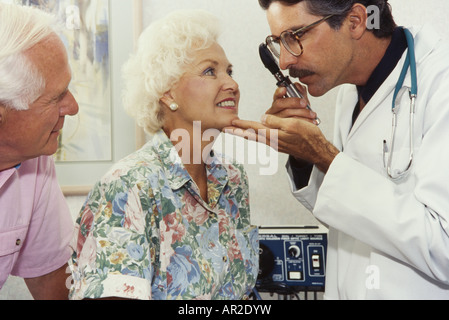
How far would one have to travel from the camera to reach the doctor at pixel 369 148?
1.01 m

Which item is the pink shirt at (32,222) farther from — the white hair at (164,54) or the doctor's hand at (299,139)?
the doctor's hand at (299,139)

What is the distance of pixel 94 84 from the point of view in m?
1.72

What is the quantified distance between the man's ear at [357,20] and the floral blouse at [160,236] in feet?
1.78

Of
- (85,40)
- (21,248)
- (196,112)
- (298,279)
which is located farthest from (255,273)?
(85,40)

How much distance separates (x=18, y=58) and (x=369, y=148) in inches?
34.3

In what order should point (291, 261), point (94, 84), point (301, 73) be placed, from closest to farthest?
point (301, 73) → point (291, 261) → point (94, 84)

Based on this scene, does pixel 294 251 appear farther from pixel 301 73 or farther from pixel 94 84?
pixel 94 84

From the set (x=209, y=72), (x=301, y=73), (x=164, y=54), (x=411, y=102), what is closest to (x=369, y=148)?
(x=411, y=102)

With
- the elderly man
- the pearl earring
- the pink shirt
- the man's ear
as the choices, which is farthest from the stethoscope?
the pink shirt

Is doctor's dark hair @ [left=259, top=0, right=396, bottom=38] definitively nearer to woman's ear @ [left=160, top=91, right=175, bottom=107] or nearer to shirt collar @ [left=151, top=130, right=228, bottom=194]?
woman's ear @ [left=160, top=91, right=175, bottom=107]

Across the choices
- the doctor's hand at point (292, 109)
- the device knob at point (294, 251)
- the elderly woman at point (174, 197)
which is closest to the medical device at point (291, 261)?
the device knob at point (294, 251)

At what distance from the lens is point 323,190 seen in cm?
Answer: 112

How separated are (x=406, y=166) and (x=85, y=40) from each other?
1.22m
